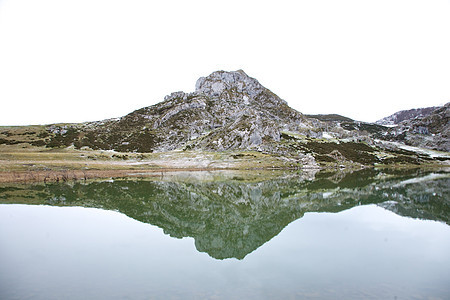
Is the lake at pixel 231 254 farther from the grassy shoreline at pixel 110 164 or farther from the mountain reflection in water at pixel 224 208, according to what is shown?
the grassy shoreline at pixel 110 164

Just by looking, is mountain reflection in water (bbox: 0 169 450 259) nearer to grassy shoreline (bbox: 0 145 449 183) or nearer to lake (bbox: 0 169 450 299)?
lake (bbox: 0 169 450 299)

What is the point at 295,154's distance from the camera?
14225cm

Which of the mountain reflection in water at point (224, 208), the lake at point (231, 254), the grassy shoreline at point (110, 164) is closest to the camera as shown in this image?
the lake at point (231, 254)

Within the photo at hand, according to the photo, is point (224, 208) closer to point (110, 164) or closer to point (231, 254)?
point (231, 254)

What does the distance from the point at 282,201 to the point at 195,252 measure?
2494 centimetres

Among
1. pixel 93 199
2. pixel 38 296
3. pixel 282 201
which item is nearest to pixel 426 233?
pixel 282 201

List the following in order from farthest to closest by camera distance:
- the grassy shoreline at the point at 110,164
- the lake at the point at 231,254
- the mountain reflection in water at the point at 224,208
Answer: the grassy shoreline at the point at 110,164, the mountain reflection in water at the point at 224,208, the lake at the point at 231,254

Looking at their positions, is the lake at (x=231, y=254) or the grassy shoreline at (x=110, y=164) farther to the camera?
the grassy shoreline at (x=110, y=164)

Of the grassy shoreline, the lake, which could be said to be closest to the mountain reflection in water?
the lake

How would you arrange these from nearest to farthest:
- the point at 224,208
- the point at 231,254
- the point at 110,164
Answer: the point at 231,254 < the point at 224,208 < the point at 110,164

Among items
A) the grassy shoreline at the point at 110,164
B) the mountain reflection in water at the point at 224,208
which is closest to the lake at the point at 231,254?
the mountain reflection in water at the point at 224,208

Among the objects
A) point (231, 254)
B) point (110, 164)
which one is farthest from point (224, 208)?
point (110, 164)

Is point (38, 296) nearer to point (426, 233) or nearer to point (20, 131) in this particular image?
point (426, 233)

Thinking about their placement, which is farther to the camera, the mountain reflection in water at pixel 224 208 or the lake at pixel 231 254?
the mountain reflection in water at pixel 224 208
